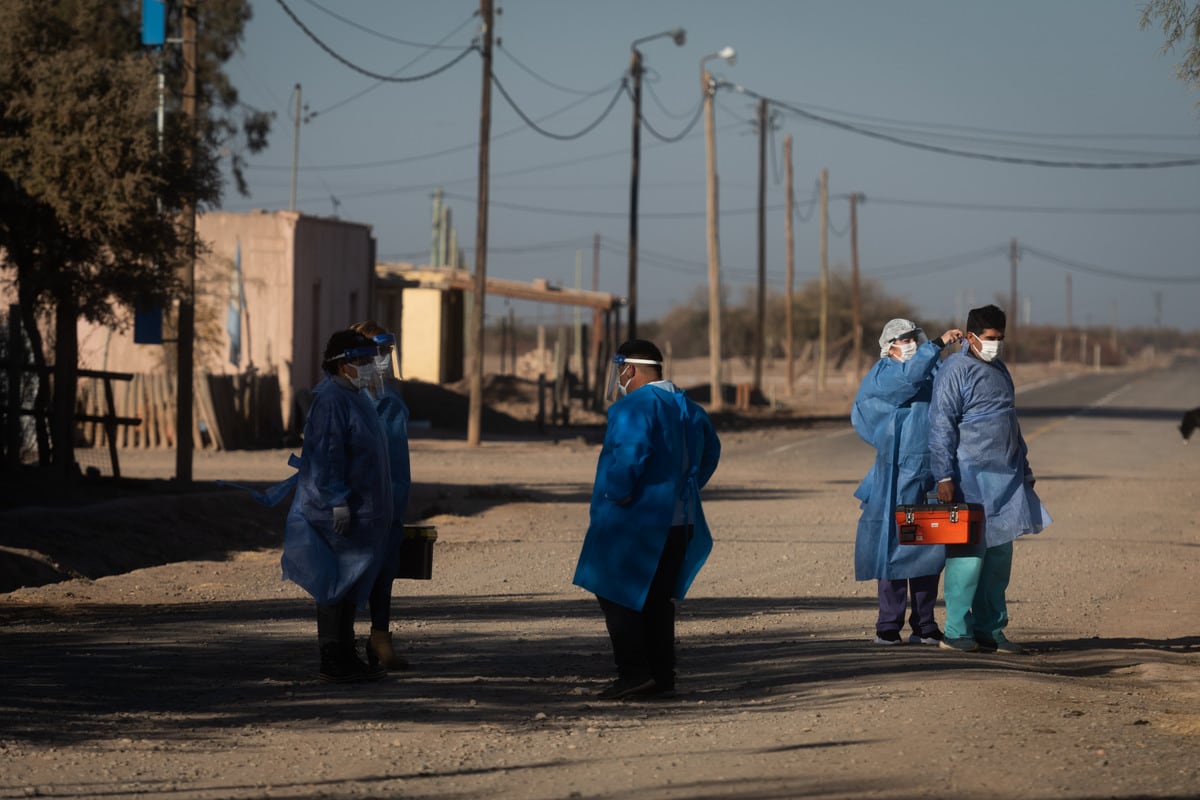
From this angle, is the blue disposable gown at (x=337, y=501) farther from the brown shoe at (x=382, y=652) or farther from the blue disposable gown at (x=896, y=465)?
the blue disposable gown at (x=896, y=465)

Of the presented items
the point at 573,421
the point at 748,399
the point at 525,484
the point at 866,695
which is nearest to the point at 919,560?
the point at 866,695

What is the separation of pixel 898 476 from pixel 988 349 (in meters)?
0.86

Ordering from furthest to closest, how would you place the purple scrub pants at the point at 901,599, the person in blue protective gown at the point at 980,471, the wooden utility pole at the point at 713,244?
the wooden utility pole at the point at 713,244
the purple scrub pants at the point at 901,599
the person in blue protective gown at the point at 980,471

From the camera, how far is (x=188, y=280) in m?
19.0

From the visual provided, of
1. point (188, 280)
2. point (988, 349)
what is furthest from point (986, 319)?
point (188, 280)

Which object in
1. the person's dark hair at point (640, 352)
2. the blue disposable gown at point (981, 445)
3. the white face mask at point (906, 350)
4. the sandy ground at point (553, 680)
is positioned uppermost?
the white face mask at point (906, 350)

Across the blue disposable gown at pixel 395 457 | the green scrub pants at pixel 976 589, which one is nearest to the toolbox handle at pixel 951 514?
the green scrub pants at pixel 976 589

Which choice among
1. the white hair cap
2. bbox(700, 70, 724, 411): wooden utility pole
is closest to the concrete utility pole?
bbox(700, 70, 724, 411): wooden utility pole

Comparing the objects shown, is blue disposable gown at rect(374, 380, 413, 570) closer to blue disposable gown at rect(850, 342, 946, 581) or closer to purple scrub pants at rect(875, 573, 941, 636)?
blue disposable gown at rect(850, 342, 946, 581)

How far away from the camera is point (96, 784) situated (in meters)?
6.02

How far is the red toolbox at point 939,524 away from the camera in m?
8.88

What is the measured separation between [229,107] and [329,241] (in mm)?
7220

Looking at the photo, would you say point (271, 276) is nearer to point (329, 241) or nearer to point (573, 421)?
point (329, 241)

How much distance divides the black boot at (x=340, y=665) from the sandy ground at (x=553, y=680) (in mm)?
106
